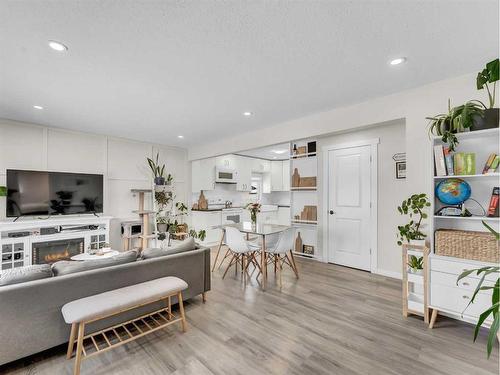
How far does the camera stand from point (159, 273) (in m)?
2.50

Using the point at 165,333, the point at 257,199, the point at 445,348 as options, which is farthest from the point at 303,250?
the point at 257,199

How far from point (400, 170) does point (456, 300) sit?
6.23ft

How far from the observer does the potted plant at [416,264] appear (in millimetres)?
2512

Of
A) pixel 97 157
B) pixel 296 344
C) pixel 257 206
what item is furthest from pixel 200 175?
pixel 296 344

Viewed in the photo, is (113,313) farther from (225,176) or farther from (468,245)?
(225,176)

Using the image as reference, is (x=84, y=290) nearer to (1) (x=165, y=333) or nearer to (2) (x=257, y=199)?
(1) (x=165, y=333)

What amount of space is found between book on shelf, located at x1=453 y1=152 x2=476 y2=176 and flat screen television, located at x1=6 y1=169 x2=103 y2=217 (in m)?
5.62

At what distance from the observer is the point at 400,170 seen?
3535 millimetres

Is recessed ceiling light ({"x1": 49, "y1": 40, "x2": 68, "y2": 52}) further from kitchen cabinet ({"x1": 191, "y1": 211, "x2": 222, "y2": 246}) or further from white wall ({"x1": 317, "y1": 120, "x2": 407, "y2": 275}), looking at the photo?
kitchen cabinet ({"x1": 191, "y1": 211, "x2": 222, "y2": 246})

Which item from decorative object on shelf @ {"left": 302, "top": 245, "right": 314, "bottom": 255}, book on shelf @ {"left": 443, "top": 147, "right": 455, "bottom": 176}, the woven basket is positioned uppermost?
book on shelf @ {"left": 443, "top": 147, "right": 455, "bottom": 176}

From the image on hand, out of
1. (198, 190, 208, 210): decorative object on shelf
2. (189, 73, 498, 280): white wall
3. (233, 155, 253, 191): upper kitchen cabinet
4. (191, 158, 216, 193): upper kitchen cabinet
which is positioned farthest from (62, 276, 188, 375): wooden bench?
(233, 155, 253, 191): upper kitchen cabinet

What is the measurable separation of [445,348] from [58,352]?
319 centimetres

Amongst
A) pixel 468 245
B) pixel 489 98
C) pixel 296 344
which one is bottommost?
pixel 296 344

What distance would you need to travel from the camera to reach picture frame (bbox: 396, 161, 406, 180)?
3.50 meters
